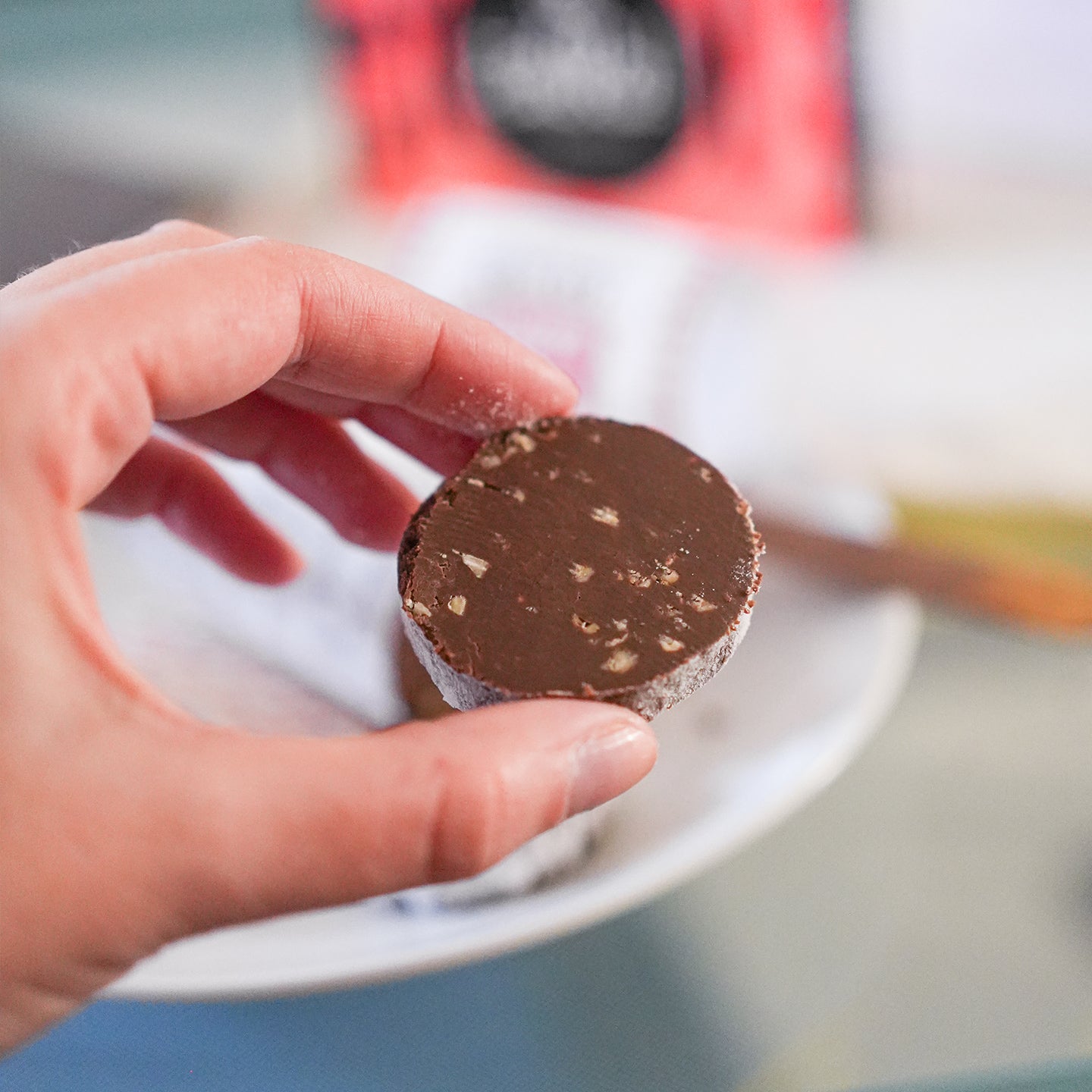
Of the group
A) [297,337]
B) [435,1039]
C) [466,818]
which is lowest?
[435,1039]

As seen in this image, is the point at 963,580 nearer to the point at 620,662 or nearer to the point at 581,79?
the point at 620,662

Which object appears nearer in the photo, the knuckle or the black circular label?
the knuckle

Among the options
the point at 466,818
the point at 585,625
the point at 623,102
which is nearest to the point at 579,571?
the point at 585,625

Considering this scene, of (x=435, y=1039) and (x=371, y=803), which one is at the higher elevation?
(x=371, y=803)

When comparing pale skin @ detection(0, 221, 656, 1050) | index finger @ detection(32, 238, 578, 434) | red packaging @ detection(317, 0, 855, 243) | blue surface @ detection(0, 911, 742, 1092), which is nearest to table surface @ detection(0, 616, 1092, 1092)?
blue surface @ detection(0, 911, 742, 1092)

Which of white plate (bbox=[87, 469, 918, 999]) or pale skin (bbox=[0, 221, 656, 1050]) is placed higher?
pale skin (bbox=[0, 221, 656, 1050])

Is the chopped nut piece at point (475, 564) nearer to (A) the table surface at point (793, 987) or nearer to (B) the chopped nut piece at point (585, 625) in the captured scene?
(B) the chopped nut piece at point (585, 625)

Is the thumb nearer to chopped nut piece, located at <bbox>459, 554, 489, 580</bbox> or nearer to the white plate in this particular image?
chopped nut piece, located at <bbox>459, 554, 489, 580</bbox>

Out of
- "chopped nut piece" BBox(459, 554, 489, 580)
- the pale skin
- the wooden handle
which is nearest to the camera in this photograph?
the pale skin
